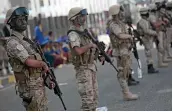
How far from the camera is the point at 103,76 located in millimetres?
12289

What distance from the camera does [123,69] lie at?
313 inches

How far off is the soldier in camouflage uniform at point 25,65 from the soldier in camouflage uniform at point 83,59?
78 cm

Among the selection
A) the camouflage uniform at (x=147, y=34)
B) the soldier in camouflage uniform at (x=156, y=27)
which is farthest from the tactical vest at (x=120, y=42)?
the soldier in camouflage uniform at (x=156, y=27)

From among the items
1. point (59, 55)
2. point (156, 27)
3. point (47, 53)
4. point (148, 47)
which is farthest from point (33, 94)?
point (59, 55)

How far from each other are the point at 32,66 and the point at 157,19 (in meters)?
7.25

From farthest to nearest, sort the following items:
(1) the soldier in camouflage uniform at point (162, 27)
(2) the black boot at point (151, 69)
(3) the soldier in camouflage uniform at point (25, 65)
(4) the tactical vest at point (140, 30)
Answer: (1) the soldier in camouflage uniform at point (162, 27), (2) the black boot at point (151, 69), (4) the tactical vest at point (140, 30), (3) the soldier in camouflage uniform at point (25, 65)

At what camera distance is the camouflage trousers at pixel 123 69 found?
782cm

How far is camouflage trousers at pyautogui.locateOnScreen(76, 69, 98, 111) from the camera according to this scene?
580 centimetres

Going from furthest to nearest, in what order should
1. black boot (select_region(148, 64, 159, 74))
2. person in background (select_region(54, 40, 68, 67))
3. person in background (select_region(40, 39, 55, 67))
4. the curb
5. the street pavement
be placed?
person in background (select_region(54, 40, 68, 67)), person in background (select_region(40, 39, 55, 67)), the curb, black boot (select_region(148, 64, 159, 74)), the street pavement

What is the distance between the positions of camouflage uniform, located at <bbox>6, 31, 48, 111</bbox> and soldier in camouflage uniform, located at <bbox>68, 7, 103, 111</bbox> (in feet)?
2.68

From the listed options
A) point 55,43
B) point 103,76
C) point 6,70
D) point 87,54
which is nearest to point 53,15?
point 55,43

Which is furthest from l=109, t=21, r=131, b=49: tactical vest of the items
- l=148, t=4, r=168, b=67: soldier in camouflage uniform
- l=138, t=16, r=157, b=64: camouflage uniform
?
l=148, t=4, r=168, b=67: soldier in camouflage uniform

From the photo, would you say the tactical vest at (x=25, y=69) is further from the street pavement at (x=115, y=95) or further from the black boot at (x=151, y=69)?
the black boot at (x=151, y=69)

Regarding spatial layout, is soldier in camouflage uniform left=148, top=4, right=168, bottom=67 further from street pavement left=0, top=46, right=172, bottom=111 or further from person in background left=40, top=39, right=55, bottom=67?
person in background left=40, top=39, right=55, bottom=67
